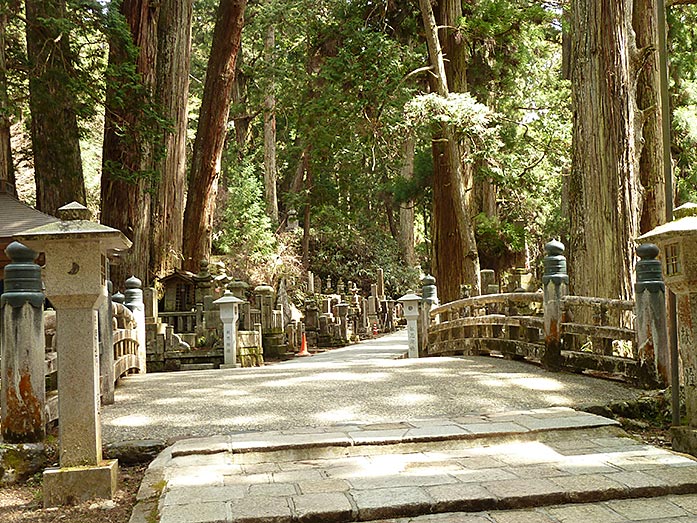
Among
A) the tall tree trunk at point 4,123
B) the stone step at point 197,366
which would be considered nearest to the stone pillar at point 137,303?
the tall tree trunk at point 4,123

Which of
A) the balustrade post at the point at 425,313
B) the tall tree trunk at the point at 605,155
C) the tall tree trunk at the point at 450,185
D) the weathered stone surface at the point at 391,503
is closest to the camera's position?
the weathered stone surface at the point at 391,503

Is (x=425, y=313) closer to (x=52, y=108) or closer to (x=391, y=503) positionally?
(x=52, y=108)

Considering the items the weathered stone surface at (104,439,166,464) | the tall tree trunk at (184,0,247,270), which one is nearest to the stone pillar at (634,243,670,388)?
the weathered stone surface at (104,439,166,464)

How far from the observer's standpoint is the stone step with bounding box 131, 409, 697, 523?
384 cm

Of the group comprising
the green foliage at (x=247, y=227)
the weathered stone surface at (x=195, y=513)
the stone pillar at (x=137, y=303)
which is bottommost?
the weathered stone surface at (x=195, y=513)

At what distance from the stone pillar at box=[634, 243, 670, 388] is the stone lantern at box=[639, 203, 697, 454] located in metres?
1.72

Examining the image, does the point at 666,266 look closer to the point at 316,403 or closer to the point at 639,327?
the point at 639,327

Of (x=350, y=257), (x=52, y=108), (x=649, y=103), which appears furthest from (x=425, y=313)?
Result: (x=350, y=257)

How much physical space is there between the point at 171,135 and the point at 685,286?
1545cm

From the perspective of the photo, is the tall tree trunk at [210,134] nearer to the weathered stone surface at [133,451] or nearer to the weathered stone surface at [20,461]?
the weathered stone surface at [133,451]

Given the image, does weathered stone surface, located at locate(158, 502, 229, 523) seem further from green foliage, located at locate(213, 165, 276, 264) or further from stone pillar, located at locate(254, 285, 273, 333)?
green foliage, located at locate(213, 165, 276, 264)

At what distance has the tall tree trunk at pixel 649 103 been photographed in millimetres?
10375

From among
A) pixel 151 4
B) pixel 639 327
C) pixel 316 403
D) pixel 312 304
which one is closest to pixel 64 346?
pixel 316 403

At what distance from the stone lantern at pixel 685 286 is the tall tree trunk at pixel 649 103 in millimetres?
5688
